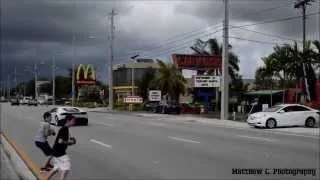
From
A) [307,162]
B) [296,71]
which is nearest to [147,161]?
[307,162]

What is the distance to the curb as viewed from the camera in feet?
45.5

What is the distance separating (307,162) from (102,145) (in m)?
8.54

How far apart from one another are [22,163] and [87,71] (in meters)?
110

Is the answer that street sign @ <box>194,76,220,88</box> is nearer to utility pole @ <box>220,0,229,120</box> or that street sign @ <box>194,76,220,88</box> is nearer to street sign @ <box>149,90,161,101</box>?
utility pole @ <box>220,0,229,120</box>

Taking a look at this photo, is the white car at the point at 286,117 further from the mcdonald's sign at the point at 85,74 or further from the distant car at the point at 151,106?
the mcdonald's sign at the point at 85,74

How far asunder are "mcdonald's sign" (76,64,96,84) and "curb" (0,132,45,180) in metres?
103

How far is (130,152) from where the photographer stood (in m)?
19.3

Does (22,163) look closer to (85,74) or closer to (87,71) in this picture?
(85,74)

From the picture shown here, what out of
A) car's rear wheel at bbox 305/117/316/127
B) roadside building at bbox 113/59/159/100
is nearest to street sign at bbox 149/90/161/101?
car's rear wheel at bbox 305/117/316/127

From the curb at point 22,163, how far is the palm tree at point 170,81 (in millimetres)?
53580

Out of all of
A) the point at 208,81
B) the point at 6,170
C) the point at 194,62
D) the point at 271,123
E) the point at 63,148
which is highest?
the point at 194,62

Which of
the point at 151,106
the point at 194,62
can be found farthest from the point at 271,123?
the point at 151,106

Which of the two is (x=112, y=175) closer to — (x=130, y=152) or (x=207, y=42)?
(x=130, y=152)

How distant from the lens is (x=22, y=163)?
53.2ft
